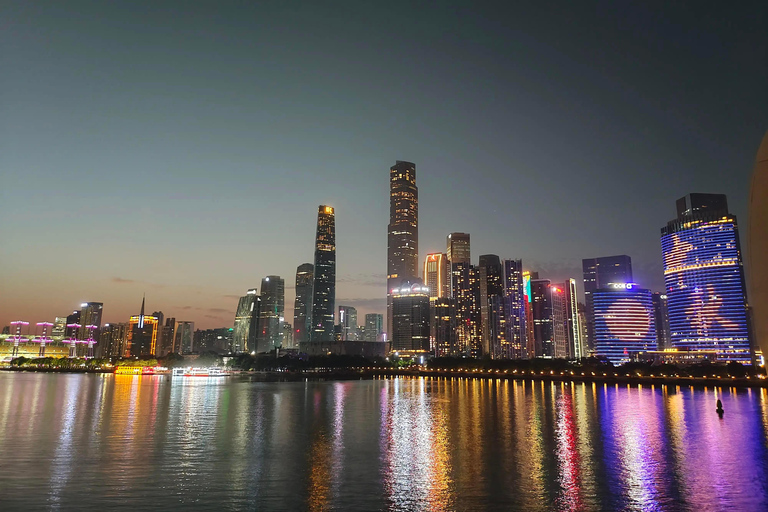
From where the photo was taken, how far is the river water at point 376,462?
24.2 meters

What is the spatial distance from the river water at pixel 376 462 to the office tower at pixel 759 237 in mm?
17413

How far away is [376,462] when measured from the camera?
33.1m

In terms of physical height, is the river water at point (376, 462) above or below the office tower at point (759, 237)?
below

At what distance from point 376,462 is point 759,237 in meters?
28.2

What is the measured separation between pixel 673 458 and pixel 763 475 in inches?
226

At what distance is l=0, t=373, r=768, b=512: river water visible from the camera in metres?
24.2

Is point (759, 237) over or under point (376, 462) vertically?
over

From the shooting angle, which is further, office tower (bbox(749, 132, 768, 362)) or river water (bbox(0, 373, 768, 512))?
river water (bbox(0, 373, 768, 512))

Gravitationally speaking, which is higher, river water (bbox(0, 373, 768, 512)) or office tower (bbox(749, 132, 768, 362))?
office tower (bbox(749, 132, 768, 362))

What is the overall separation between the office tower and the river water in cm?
1741

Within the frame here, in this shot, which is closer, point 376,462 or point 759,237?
point 759,237

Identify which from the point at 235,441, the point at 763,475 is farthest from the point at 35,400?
Result: the point at 763,475

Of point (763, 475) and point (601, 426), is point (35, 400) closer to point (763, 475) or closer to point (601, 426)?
point (601, 426)

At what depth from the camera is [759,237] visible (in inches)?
388
